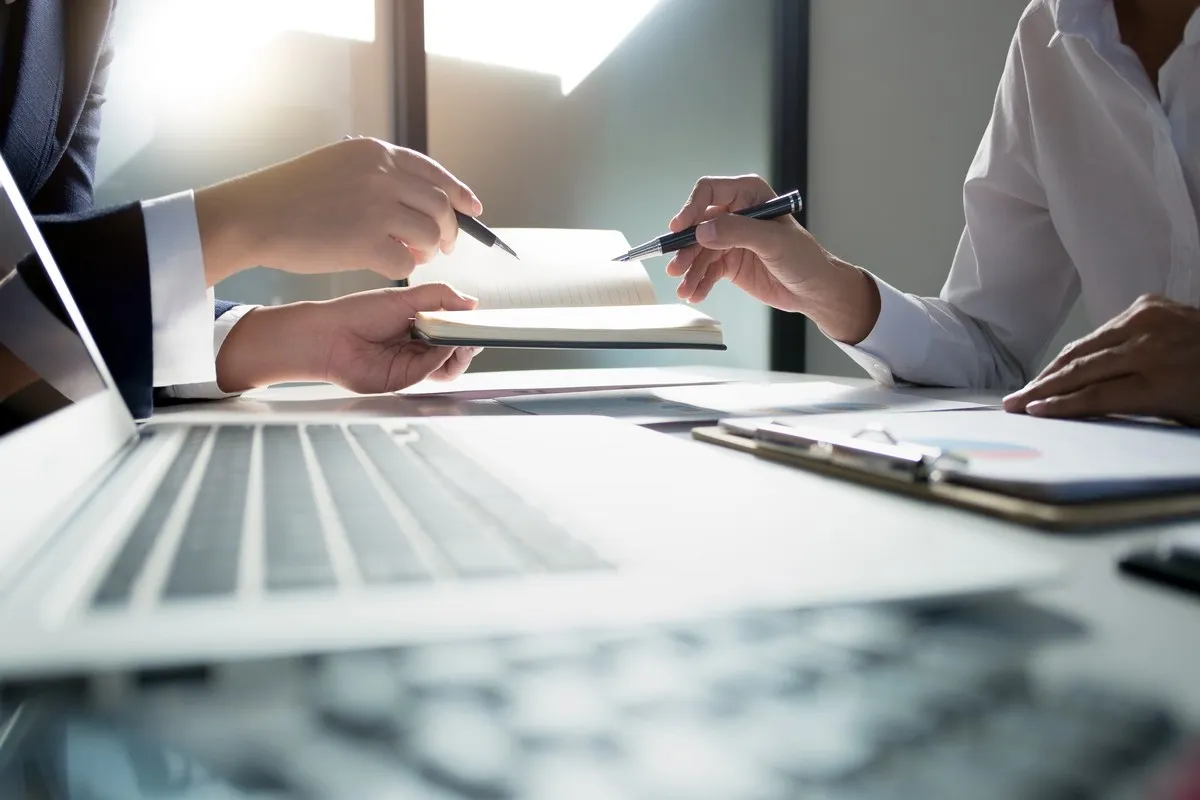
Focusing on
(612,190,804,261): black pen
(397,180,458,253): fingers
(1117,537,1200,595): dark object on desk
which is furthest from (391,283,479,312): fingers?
(1117,537,1200,595): dark object on desk

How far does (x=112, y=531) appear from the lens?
0.23 metres

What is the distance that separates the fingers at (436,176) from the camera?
→ 26.4 inches

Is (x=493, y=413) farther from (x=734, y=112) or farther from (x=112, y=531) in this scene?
(x=734, y=112)

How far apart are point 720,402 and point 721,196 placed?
1.00 feet

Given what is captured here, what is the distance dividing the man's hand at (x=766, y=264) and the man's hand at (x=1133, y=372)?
12.0 inches

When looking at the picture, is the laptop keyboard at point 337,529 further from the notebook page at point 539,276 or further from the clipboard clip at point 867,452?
the notebook page at point 539,276

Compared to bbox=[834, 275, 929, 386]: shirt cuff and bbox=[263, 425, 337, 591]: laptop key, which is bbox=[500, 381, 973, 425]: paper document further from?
bbox=[263, 425, 337, 591]: laptop key

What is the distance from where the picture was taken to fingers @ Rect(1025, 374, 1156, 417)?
0.52 meters

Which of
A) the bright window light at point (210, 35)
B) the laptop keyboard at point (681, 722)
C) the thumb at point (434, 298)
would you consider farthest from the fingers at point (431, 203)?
the bright window light at point (210, 35)

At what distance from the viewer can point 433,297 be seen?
80 centimetres

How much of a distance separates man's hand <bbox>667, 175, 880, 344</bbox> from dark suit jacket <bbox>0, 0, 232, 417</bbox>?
0.48 m

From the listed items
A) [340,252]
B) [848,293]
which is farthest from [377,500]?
[848,293]

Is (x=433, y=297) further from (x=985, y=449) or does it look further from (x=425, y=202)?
(x=985, y=449)

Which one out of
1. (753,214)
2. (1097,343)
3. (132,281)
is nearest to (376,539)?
(132,281)
